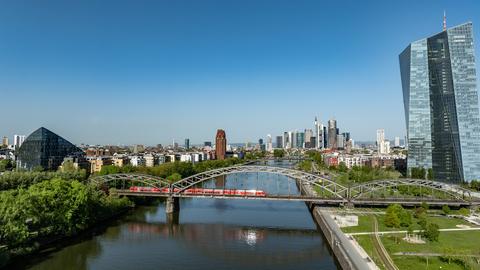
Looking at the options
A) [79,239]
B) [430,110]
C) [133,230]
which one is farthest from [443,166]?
[79,239]

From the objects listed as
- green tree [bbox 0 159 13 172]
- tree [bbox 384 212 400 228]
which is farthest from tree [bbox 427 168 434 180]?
green tree [bbox 0 159 13 172]

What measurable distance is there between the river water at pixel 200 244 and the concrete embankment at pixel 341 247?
3.12 feet

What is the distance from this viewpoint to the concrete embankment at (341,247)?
83.5ft

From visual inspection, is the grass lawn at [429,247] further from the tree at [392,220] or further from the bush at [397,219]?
the tree at [392,220]

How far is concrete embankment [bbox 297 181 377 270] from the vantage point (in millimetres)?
25438

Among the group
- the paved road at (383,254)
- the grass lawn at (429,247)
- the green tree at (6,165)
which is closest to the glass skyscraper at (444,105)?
the grass lawn at (429,247)

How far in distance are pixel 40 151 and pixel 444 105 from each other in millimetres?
88017

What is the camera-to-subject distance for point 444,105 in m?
83.6

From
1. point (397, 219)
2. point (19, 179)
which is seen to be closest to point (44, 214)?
point (19, 179)

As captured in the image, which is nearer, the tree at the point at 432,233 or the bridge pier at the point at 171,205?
the tree at the point at 432,233

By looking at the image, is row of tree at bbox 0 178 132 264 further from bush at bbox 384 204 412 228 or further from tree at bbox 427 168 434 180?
tree at bbox 427 168 434 180

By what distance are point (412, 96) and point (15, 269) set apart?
Answer: 269ft

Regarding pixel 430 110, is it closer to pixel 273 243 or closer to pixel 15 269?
pixel 273 243

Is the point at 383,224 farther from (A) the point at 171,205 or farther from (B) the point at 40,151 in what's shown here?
(B) the point at 40,151
